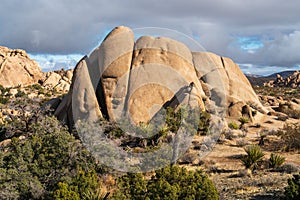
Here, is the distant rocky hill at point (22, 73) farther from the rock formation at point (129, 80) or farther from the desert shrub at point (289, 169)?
the desert shrub at point (289, 169)

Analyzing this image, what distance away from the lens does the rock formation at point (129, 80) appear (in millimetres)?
22844

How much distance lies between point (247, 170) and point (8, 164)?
29.6 feet

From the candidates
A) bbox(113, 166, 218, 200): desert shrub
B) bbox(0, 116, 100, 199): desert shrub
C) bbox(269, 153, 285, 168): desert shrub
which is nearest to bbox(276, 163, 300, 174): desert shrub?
bbox(269, 153, 285, 168): desert shrub

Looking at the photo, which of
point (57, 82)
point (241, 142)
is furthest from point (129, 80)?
point (57, 82)

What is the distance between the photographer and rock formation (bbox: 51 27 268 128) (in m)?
22.8

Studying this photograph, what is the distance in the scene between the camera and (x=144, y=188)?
33.4ft

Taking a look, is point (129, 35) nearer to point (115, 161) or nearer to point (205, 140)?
point (205, 140)

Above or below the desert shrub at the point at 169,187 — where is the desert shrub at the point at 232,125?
below

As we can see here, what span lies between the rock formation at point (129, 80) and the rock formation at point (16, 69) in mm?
46199

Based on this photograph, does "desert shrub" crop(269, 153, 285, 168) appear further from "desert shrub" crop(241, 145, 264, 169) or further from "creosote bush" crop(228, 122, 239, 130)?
"creosote bush" crop(228, 122, 239, 130)

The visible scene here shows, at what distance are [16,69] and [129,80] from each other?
5121 centimetres

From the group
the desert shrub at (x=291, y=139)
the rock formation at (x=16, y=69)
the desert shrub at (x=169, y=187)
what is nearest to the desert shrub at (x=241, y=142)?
the desert shrub at (x=291, y=139)

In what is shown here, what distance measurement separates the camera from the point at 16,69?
68.7m

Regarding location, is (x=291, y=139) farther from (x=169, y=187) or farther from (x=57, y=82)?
(x=57, y=82)
